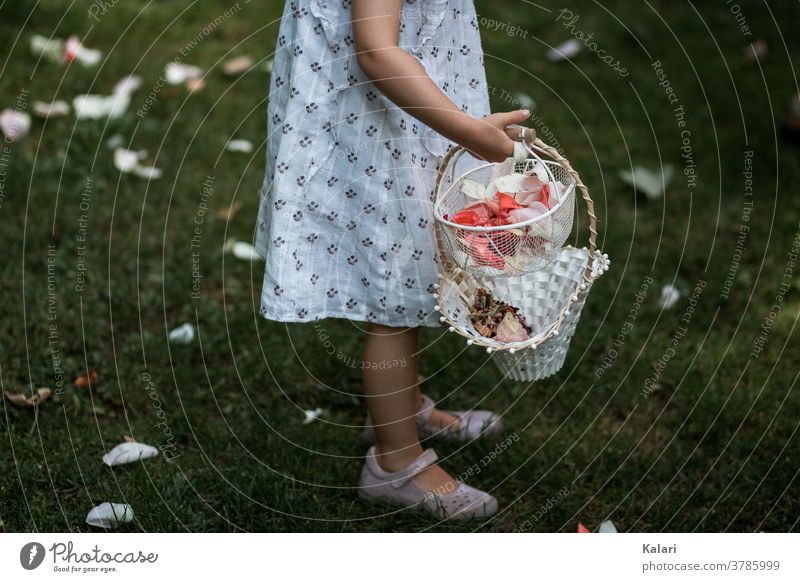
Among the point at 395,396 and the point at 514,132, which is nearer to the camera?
the point at 514,132

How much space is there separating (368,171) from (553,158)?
32 centimetres

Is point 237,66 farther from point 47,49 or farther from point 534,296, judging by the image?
point 534,296

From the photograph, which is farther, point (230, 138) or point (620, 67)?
point (620, 67)

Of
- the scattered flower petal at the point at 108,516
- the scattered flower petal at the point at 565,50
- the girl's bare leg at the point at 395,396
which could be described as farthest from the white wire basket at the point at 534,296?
the scattered flower petal at the point at 565,50

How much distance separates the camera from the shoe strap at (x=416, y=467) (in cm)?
184

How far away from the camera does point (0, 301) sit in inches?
91.0

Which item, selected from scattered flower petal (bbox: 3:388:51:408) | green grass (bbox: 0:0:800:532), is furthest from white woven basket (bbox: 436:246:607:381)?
scattered flower petal (bbox: 3:388:51:408)

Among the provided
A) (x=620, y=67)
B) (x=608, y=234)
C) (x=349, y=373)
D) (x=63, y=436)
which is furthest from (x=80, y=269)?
(x=620, y=67)

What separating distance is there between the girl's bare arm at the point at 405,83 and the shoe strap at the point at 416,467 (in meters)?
0.66

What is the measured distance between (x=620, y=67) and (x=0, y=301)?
233 centimetres

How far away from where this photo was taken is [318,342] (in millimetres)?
2270

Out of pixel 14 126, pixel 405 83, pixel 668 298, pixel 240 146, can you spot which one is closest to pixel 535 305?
pixel 405 83

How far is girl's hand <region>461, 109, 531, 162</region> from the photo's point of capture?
1.47m

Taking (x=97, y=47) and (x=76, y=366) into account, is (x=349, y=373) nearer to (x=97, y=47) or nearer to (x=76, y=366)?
(x=76, y=366)
